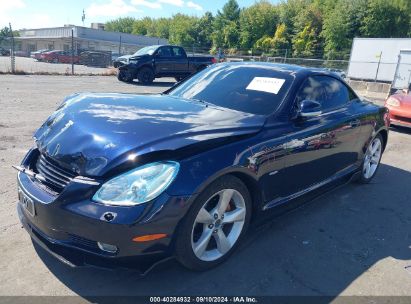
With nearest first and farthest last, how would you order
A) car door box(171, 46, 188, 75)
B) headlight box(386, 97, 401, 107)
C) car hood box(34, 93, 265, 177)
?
car hood box(34, 93, 265, 177) < headlight box(386, 97, 401, 107) < car door box(171, 46, 188, 75)

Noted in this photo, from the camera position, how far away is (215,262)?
2.95 meters

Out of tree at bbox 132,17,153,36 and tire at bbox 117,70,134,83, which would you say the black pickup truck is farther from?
tree at bbox 132,17,153,36

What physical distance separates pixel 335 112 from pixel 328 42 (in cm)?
6095

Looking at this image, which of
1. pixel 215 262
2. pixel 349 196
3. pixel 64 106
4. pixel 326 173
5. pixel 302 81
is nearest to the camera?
pixel 215 262

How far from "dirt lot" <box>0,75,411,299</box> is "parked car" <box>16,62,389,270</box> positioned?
0.23m

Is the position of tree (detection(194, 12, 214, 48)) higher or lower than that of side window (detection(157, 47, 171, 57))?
higher

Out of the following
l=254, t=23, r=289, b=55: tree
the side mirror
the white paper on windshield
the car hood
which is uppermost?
l=254, t=23, r=289, b=55: tree

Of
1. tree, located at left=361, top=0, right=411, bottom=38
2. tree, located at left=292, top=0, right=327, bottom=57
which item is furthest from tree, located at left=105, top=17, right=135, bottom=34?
tree, located at left=361, top=0, right=411, bottom=38

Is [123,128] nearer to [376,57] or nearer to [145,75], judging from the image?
[145,75]

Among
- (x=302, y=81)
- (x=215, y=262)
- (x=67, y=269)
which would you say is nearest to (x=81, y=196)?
(x=67, y=269)

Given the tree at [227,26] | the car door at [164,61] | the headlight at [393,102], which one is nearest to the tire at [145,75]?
the car door at [164,61]

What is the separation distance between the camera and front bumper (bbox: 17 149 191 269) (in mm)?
2354

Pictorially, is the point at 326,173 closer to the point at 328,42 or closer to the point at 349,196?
the point at 349,196

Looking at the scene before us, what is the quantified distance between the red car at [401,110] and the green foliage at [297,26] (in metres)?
40.6
